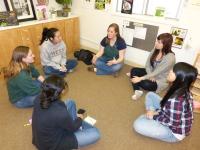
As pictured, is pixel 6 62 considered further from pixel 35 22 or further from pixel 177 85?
pixel 177 85

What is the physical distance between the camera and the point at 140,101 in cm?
252

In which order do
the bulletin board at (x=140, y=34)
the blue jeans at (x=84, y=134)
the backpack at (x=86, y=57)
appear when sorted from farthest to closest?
the backpack at (x=86, y=57) < the bulletin board at (x=140, y=34) < the blue jeans at (x=84, y=134)

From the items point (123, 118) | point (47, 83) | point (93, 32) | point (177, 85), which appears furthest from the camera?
point (93, 32)

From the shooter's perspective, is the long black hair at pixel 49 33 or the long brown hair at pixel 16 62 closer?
the long brown hair at pixel 16 62

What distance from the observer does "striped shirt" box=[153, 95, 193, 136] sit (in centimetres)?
162

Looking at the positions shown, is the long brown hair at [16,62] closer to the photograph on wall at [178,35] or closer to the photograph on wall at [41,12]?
the photograph on wall at [41,12]

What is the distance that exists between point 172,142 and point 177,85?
27.4 inches

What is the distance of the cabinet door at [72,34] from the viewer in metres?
3.63

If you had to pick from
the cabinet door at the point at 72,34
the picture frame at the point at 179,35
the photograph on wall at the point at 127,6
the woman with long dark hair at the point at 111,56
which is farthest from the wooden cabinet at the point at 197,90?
the cabinet door at the point at 72,34

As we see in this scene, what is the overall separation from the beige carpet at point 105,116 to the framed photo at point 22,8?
1.17 m

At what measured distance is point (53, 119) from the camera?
52.9 inches

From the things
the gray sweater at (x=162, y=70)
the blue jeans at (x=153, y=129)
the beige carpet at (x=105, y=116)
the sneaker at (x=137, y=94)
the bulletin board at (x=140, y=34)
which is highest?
the bulletin board at (x=140, y=34)

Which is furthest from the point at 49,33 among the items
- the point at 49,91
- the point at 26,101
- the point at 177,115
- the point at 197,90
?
the point at 197,90

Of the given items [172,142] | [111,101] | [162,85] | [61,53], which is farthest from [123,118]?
[61,53]
